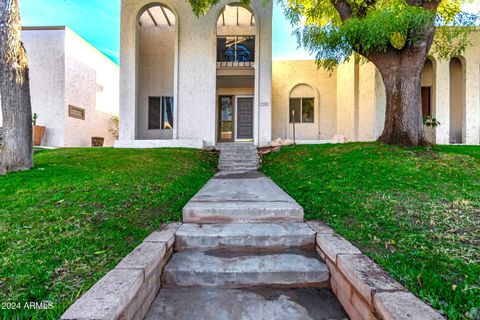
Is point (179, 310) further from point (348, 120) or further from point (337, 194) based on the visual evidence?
point (348, 120)

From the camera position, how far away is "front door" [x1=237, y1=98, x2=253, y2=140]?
13445mm

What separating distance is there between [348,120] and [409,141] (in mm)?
5916

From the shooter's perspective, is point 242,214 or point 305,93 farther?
point 305,93

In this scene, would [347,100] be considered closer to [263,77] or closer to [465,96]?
[465,96]

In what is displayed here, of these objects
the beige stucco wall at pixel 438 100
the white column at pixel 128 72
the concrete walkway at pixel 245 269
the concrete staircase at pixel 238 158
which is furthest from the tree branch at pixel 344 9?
the white column at pixel 128 72

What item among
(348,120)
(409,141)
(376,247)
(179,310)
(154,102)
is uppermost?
(154,102)

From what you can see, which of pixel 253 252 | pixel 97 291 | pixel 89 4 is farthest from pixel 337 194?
pixel 89 4

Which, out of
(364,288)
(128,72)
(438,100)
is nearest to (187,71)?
(128,72)

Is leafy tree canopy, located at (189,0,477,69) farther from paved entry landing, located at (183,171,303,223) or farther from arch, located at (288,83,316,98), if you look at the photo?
arch, located at (288,83,316,98)

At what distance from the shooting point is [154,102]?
1242 centimetres

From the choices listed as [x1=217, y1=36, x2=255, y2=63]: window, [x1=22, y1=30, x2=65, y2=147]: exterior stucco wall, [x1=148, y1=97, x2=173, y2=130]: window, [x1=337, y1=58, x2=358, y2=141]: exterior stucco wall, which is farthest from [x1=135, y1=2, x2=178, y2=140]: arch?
[x1=337, y1=58, x2=358, y2=141]: exterior stucco wall

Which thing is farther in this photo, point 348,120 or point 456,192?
point 348,120

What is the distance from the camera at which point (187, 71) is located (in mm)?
10508

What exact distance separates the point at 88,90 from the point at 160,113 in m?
5.07
